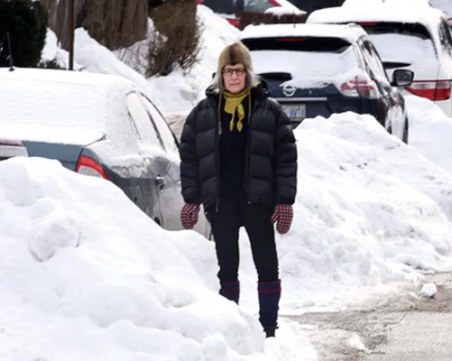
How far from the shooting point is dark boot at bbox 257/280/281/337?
8508 millimetres

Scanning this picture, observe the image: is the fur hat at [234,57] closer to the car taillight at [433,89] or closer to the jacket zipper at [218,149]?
the jacket zipper at [218,149]

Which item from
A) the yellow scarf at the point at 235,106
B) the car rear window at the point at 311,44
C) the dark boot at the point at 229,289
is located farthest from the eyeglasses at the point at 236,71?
the car rear window at the point at 311,44

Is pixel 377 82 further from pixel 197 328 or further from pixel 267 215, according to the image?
pixel 197 328

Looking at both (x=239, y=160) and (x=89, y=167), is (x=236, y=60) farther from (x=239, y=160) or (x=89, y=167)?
(x=89, y=167)

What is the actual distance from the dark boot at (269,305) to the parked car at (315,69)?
627cm

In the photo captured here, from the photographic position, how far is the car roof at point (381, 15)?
1888 centimetres

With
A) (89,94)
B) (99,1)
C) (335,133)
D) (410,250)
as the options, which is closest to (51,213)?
(89,94)

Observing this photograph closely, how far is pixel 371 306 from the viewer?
396 inches

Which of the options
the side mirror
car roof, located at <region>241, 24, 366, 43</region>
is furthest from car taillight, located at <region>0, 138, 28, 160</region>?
the side mirror

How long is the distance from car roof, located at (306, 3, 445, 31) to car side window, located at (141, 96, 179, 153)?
8780 millimetres

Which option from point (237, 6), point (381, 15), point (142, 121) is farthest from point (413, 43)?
point (237, 6)

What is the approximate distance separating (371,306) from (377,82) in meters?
5.74

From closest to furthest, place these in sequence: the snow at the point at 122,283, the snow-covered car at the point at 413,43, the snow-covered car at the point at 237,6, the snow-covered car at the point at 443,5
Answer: the snow at the point at 122,283, the snow-covered car at the point at 413,43, the snow-covered car at the point at 237,6, the snow-covered car at the point at 443,5

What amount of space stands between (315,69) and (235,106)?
6419mm
